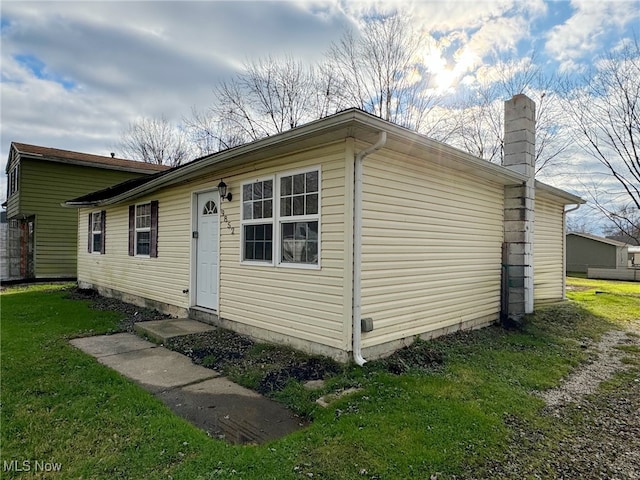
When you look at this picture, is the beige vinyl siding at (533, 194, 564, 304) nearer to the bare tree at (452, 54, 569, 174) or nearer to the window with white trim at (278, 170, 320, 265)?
the window with white trim at (278, 170, 320, 265)

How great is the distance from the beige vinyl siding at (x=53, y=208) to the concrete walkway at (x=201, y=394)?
10532mm

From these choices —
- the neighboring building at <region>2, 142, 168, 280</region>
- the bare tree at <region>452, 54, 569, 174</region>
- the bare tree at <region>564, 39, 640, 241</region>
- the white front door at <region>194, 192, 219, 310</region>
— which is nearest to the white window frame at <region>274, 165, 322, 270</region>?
the white front door at <region>194, 192, 219, 310</region>

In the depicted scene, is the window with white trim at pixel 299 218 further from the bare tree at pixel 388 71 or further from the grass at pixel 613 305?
the bare tree at pixel 388 71

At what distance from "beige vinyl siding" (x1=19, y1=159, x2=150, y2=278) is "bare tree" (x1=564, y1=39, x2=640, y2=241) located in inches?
767

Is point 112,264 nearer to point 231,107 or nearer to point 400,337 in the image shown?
point 400,337

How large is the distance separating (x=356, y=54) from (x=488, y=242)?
12.7 metres

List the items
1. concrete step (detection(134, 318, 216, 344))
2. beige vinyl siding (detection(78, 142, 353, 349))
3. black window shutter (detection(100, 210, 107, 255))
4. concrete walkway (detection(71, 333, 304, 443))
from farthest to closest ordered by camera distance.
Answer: black window shutter (detection(100, 210, 107, 255)) → concrete step (detection(134, 318, 216, 344)) → beige vinyl siding (detection(78, 142, 353, 349)) → concrete walkway (detection(71, 333, 304, 443))

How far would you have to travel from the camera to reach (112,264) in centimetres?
1000

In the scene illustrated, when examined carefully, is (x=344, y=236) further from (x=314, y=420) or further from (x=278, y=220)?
(x=314, y=420)

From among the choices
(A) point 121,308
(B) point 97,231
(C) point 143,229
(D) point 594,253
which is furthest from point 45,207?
(D) point 594,253

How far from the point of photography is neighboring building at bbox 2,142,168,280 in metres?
13.4

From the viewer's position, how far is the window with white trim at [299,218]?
4.76 metres

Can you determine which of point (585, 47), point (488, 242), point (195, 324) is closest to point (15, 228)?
point (195, 324)

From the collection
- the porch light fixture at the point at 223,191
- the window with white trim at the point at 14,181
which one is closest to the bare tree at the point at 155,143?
the window with white trim at the point at 14,181
